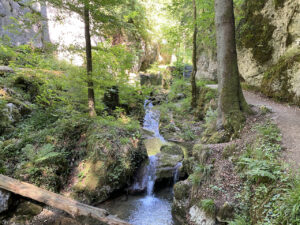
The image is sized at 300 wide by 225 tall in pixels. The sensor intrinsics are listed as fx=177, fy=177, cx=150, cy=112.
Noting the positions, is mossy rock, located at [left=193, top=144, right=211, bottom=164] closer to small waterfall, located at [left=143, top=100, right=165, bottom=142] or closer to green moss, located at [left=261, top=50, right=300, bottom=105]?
small waterfall, located at [left=143, top=100, right=165, bottom=142]

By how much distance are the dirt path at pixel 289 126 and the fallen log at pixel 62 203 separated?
4093 mm

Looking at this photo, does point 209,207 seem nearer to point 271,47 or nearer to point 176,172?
point 176,172

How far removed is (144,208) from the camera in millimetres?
5855

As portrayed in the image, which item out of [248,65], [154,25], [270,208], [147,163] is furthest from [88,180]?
[154,25]

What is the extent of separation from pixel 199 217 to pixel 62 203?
11.1 ft

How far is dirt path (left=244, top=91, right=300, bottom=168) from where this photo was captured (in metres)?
4.04

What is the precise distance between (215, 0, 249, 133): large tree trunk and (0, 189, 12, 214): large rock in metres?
6.81

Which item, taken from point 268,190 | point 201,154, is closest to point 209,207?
point 268,190

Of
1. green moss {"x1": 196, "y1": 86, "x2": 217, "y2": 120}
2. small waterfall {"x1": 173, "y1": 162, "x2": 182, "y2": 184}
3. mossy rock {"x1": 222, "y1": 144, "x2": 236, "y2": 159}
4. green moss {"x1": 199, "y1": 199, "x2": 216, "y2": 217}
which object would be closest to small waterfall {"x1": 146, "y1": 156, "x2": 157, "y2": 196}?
small waterfall {"x1": 173, "y1": 162, "x2": 182, "y2": 184}

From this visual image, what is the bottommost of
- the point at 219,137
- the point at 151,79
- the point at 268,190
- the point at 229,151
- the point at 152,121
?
the point at 268,190

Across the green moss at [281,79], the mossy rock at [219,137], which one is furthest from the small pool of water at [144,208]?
the green moss at [281,79]

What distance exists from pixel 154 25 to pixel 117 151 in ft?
60.2

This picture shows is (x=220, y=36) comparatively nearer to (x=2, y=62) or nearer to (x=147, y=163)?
(x=147, y=163)

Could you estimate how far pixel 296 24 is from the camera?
7879 millimetres
